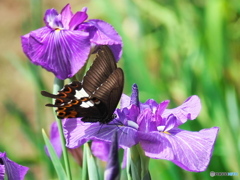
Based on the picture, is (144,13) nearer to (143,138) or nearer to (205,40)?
(205,40)

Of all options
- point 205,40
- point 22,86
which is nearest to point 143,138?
point 205,40

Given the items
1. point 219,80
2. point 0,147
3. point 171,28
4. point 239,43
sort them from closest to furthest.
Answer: point 0,147 → point 219,80 → point 171,28 → point 239,43

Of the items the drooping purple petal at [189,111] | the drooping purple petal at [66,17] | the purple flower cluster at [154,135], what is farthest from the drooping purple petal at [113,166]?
the drooping purple petal at [66,17]

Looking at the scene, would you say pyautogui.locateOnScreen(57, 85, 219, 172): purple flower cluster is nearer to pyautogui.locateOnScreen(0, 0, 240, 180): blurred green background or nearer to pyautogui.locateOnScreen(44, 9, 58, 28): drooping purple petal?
pyautogui.locateOnScreen(44, 9, 58, 28): drooping purple petal

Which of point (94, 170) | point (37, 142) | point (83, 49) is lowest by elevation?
point (37, 142)

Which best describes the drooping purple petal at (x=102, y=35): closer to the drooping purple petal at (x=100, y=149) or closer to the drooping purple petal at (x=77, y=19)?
the drooping purple petal at (x=77, y=19)

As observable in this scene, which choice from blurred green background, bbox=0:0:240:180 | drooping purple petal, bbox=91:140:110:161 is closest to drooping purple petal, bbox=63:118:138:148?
drooping purple petal, bbox=91:140:110:161
